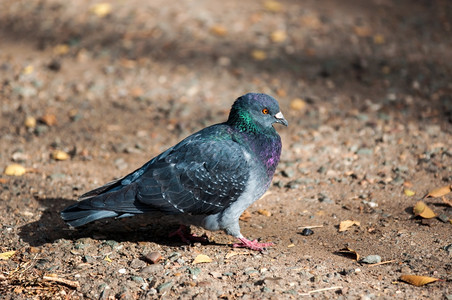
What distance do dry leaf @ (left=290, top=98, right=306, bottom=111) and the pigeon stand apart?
8.94 feet

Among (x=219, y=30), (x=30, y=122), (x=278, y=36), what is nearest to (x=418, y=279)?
(x=30, y=122)

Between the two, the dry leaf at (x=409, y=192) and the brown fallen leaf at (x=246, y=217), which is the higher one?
the dry leaf at (x=409, y=192)

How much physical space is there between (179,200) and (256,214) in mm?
1023

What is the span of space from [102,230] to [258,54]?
4.43 meters

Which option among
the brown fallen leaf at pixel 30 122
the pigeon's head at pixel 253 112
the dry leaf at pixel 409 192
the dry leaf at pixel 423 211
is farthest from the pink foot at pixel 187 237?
the brown fallen leaf at pixel 30 122

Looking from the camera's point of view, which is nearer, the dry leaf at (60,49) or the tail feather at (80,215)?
the tail feather at (80,215)

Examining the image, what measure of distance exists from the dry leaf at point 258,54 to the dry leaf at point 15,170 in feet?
12.7

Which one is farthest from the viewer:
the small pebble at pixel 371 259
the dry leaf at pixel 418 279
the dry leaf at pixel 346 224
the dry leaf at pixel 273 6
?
the dry leaf at pixel 273 6

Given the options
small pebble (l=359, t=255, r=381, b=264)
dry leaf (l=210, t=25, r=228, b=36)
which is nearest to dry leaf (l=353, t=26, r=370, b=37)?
dry leaf (l=210, t=25, r=228, b=36)

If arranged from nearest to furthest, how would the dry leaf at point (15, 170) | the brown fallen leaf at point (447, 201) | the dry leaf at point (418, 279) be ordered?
the dry leaf at point (418, 279) < the brown fallen leaf at point (447, 201) < the dry leaf at point (15, 170)

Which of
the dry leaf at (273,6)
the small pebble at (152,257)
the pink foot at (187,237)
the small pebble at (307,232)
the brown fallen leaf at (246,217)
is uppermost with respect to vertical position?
the dry leaf at (273,6)

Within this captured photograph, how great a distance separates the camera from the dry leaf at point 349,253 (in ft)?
14.6

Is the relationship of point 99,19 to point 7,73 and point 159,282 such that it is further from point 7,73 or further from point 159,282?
point 159,282

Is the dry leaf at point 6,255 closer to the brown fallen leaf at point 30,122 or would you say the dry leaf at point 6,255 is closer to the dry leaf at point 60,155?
the dry leaf at point 60,155
